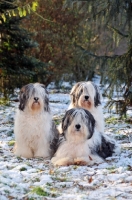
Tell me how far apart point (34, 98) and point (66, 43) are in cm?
1359

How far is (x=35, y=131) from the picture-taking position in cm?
680

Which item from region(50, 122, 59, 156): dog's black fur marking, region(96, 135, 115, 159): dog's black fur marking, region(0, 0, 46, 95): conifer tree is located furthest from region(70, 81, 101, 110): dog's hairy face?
region(0, 0, 46, 95): conifer tree

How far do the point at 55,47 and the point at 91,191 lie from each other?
15.2m

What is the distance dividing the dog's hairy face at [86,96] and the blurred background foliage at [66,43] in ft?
5.70

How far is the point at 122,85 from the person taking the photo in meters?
9.99

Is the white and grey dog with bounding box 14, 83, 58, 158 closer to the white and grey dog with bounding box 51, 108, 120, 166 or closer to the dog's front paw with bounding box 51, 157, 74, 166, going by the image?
the white and grey dog with bounding box 51, 108, 120, 166

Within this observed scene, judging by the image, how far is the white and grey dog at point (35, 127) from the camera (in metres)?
6.73

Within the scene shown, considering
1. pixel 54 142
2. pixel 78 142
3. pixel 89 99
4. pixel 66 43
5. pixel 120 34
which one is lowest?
pixel 54 142

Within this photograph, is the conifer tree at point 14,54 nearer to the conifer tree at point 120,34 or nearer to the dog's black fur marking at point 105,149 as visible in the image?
the conifer tree at point 120,34

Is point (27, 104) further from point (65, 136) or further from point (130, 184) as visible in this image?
point (130, 184)

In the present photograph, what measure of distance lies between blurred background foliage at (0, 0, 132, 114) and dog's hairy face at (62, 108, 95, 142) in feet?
7.99

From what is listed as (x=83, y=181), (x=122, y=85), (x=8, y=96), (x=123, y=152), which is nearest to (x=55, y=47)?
(x=8, y=96)

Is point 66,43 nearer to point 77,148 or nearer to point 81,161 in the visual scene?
point 77,148

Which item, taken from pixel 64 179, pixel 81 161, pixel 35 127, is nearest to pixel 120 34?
pixel 35 127
